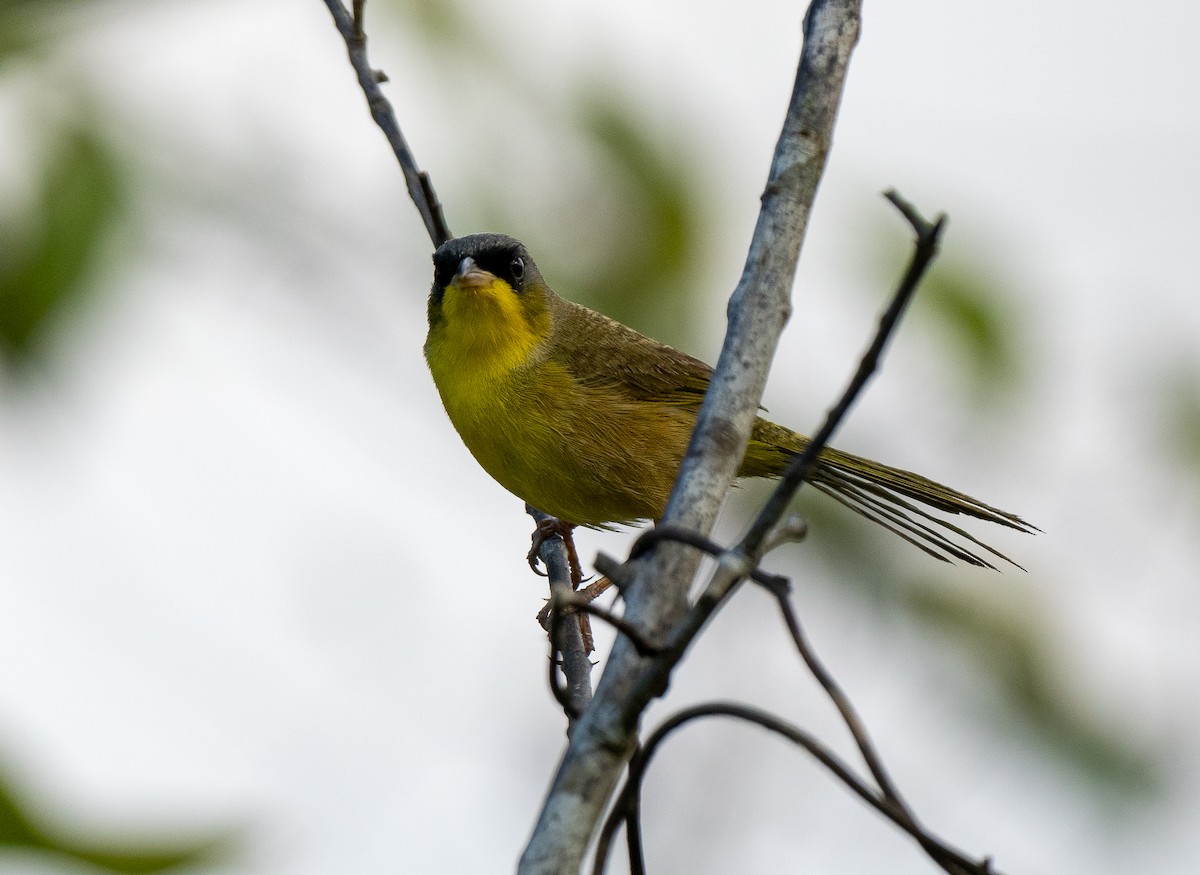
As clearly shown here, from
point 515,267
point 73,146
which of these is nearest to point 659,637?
point 73,146

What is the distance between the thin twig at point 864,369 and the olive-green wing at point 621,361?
10.3 feet

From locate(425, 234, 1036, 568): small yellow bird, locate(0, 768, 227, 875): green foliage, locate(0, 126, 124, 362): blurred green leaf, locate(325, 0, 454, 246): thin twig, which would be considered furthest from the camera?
locate(425, 234, 1036, 568): small yellow bird

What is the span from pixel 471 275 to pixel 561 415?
524 mm

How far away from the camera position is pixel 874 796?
5.14ft

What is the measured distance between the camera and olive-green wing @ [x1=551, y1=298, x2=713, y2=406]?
15.2ft

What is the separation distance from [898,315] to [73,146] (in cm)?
213

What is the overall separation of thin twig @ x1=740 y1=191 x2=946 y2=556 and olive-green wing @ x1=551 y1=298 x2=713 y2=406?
10.3ft

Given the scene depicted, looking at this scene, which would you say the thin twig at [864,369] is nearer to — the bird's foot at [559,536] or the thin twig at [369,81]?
the thin twig at [369,81]

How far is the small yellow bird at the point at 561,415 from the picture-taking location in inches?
169

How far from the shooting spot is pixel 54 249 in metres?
2.48

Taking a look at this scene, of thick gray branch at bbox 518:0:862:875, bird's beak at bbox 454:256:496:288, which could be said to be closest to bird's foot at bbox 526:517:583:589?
bird's beak at bbox 454:256:496:288

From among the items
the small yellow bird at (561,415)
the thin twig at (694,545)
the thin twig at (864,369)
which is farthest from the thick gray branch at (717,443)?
the small yellow bird at (561,415)

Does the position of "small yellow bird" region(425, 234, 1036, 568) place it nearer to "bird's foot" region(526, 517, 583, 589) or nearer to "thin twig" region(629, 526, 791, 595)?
"bird's foot" region(526, 517, 583, 589)

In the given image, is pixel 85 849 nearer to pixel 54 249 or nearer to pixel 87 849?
pixel 87 849
